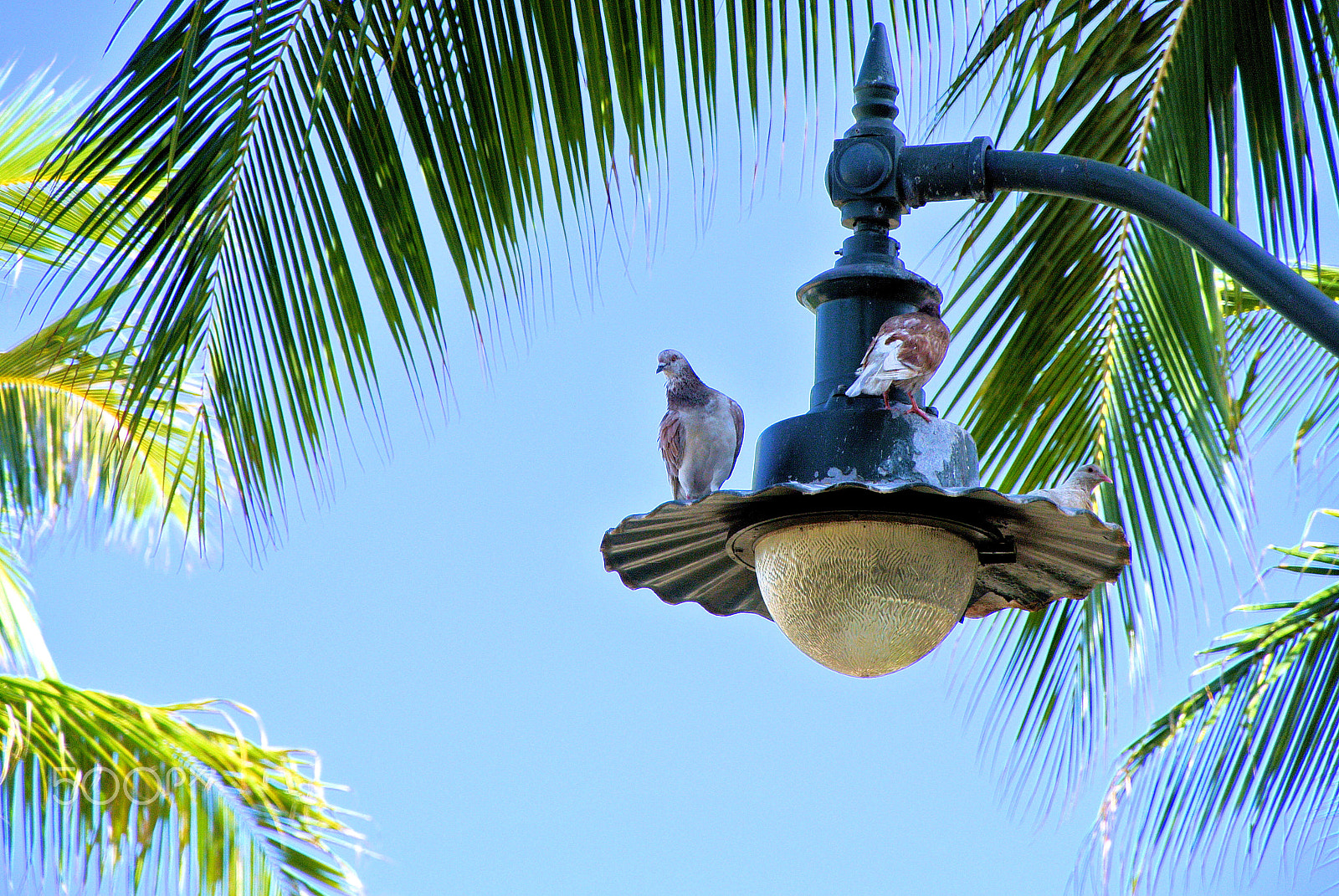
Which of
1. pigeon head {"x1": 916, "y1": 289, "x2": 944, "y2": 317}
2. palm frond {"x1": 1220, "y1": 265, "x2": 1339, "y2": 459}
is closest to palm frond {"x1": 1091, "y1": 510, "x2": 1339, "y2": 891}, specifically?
palm frond {"x1": 1220, "y1": 265, "x2": 1339, "y2": 459}

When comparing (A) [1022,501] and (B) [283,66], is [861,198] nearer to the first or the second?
(A) [1022,501]

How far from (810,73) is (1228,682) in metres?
3.56

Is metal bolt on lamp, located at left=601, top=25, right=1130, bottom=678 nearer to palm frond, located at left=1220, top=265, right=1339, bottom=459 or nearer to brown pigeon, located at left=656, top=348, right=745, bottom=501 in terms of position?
brown pigeon, located at left=656, top=348, right=745, bottom=501

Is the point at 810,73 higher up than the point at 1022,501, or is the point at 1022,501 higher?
the point at 810,73

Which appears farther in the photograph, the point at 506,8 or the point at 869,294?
the point at 506,8

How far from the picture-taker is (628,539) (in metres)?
2.07

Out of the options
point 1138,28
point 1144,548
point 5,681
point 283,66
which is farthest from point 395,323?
point 5,681

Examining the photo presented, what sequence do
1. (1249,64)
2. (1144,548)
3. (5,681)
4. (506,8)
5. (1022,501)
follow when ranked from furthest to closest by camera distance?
(5,681)
(1144,548)
(1249,64)
(506,8)
(1022,501)

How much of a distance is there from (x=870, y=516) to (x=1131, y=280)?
2.13 metres

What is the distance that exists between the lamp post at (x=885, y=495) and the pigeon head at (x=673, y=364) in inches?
47.9

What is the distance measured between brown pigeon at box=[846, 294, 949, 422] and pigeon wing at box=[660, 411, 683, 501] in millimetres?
1096

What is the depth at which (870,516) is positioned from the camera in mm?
1854

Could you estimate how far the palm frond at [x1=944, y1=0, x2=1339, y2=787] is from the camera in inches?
123

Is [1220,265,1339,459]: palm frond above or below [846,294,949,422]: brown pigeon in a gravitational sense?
above
